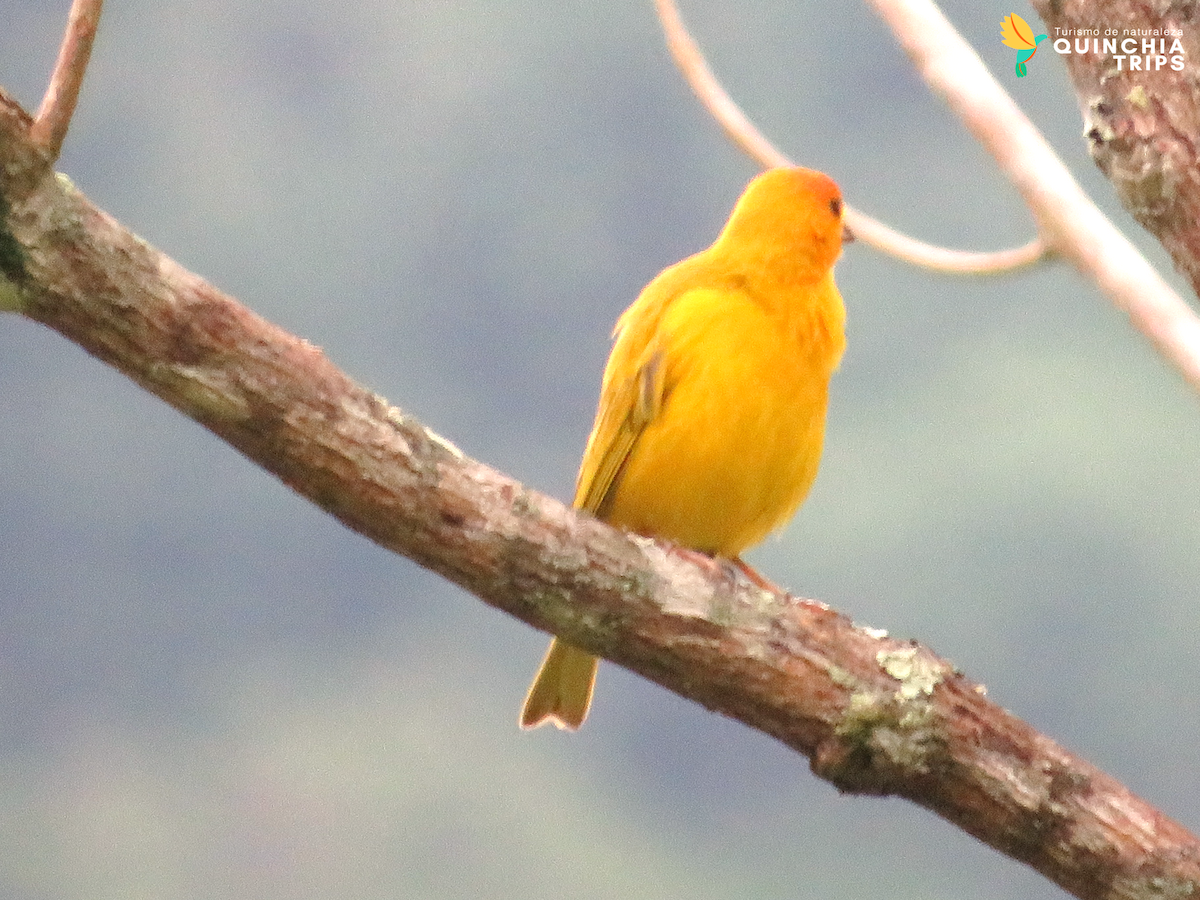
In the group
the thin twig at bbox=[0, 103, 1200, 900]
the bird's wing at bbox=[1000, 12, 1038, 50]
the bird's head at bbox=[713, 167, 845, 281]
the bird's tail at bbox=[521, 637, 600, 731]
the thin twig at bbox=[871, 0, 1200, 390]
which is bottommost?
the bird's tail at bbox=[521, 637, 600, 731]

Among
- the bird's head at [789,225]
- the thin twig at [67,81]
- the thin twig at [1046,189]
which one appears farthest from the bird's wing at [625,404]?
the thin twig at [67,81]

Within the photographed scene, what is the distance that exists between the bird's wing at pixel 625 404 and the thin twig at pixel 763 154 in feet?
1.54

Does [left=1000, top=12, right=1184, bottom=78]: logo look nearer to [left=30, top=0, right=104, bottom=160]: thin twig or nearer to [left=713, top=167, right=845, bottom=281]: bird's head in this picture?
[left=713, top=167, right=845, bottom=281]: bird's head

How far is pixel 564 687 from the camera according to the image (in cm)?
A: 318

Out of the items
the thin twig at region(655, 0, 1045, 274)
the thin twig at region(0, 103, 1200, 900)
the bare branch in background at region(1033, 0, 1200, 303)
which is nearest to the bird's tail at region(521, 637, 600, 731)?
the thin twig at region(0, 103, 1200, 900)

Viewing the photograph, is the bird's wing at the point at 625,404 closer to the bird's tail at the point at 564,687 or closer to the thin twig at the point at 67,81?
the bird's tail at the point at 564,687

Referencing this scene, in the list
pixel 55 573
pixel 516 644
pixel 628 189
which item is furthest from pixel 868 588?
pixel 55 573

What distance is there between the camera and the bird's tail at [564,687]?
3172 mm

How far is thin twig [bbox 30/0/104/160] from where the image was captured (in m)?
2.10

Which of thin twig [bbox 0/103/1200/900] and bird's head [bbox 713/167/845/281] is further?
bird's head [bbox 713/167/845/281]

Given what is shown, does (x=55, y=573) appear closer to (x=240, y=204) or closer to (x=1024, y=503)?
(x=240, y=204)

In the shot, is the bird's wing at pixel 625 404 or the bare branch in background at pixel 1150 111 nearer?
the bare branch in background at pixel 1150 111

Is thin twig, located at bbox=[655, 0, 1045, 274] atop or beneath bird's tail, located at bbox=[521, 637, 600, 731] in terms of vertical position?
atop

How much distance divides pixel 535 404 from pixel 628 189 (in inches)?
32.0
